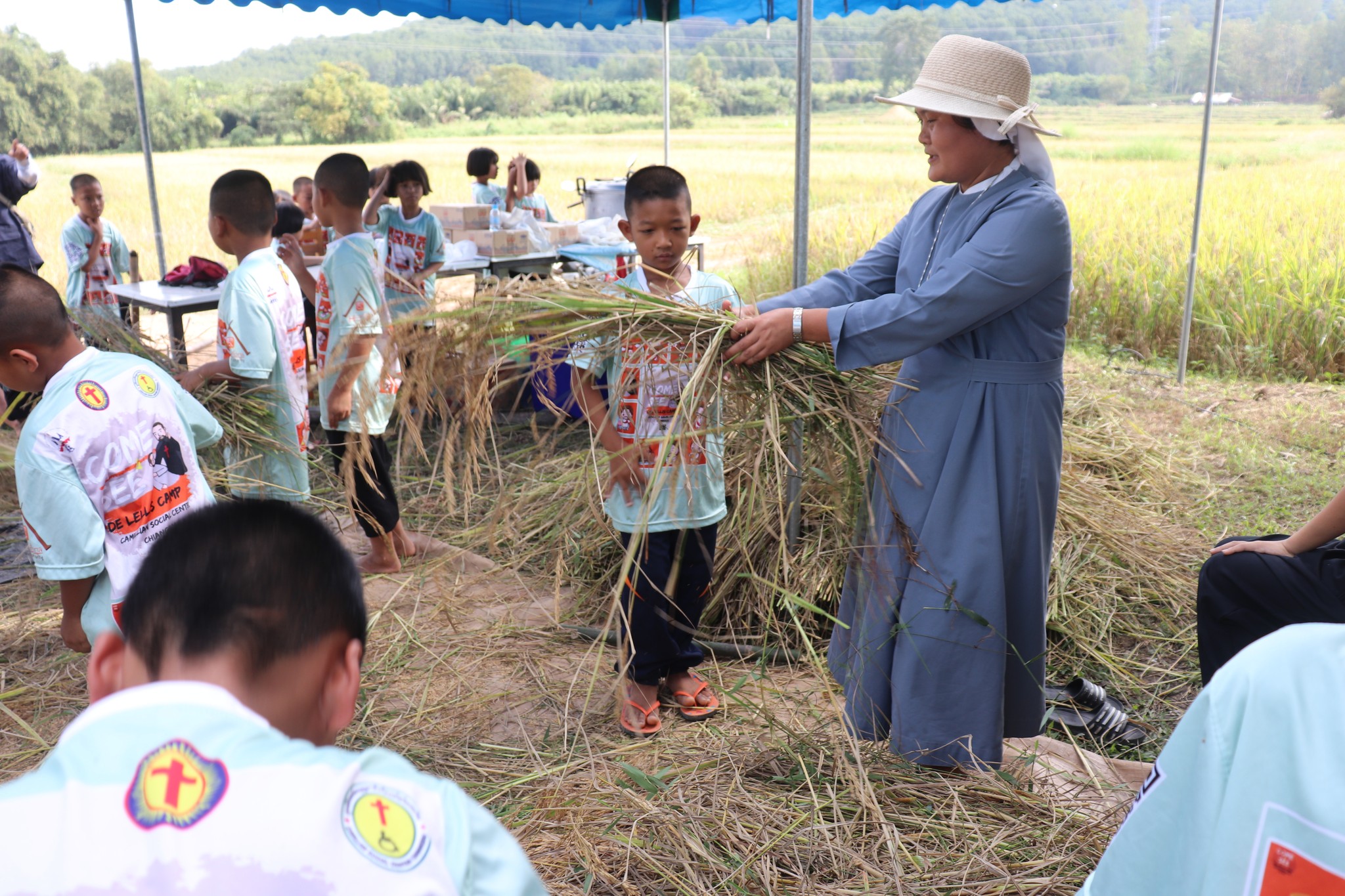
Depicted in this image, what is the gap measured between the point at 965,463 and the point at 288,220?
4612mm

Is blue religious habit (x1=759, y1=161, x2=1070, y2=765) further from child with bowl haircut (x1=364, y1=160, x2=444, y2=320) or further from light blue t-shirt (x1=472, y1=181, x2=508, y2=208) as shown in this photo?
light blue t-shirt (x1=472, y1=181, x2=508, y2=208)

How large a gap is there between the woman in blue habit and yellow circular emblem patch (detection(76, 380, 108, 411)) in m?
1.20

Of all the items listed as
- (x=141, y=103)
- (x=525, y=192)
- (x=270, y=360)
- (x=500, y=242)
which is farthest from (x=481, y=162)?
(x=270, y=360)

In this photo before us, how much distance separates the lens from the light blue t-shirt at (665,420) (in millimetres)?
1831

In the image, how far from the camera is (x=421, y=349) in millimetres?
1871

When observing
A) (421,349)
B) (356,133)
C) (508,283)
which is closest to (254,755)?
(421,349)

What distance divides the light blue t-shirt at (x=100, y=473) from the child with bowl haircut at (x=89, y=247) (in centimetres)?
412

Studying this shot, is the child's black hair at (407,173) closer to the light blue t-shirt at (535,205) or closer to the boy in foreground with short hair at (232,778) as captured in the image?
the light blue t-shirt at (535,205)

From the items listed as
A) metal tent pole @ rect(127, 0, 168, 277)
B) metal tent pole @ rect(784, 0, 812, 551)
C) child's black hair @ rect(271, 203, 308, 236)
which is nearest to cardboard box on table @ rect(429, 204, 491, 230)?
child's black hair @ rect(271, 203, 308, 236)

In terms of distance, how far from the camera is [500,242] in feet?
19.2

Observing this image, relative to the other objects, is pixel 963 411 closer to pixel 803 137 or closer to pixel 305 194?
pixel 803 137

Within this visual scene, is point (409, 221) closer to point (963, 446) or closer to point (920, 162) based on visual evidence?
point (963, 446)

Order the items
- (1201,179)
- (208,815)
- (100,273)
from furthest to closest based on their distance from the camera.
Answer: (100,273) < (1201,179) < (208,815)

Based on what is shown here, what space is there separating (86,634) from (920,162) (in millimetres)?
19468
